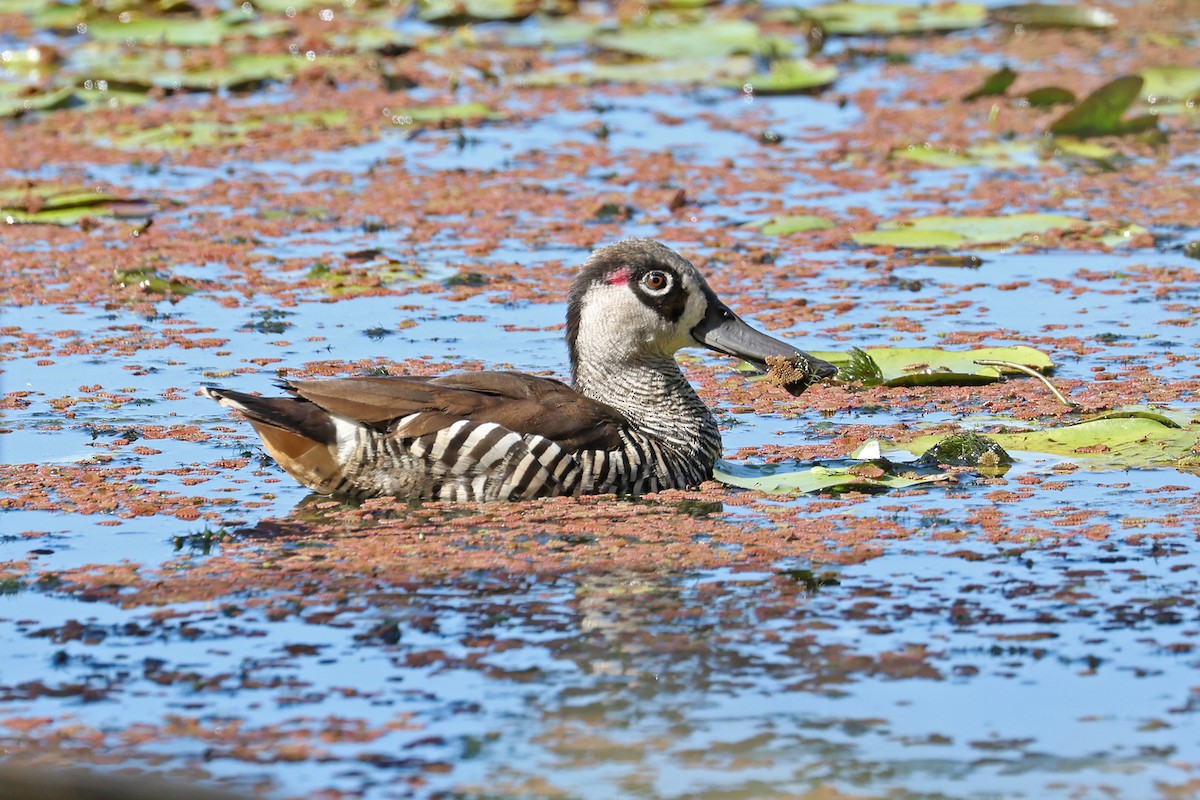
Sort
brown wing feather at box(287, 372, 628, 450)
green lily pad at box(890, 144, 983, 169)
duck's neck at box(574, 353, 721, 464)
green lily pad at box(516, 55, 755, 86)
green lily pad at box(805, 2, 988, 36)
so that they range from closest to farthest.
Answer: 1. brown wing feather at box(287, 372, 628, 450)
2. duck's neck at box(574, 353, 721, 464)
3. green lily pad at box(890, 144, 983, 169)
4. green lily pad at box(516, 55, 755, 86)
5. green lily pad at box(805, 2, 988, 36)

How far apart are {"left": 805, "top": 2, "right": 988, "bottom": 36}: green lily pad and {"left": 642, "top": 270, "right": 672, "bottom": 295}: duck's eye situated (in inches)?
410

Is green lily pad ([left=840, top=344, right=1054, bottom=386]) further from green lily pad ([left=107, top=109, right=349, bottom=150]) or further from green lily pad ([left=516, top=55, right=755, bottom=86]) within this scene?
green lily pad ([left=516, top=55, right=755, bottom=86])

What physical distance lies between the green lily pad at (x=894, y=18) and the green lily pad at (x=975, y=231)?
6606 mm

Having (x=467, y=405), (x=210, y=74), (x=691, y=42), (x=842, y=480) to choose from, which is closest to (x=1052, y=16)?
(x=691, y=42)

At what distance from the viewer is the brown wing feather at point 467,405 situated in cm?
725

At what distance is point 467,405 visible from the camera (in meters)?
7.29

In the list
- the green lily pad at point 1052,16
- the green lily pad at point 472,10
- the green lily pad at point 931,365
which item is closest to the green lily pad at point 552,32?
the green lily pad at point 472,10

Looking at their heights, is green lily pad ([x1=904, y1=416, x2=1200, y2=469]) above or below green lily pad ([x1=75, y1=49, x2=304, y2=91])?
below

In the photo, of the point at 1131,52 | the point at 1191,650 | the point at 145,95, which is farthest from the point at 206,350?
the point at 1131,52

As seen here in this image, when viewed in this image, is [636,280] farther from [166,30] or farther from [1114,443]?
[166,30]

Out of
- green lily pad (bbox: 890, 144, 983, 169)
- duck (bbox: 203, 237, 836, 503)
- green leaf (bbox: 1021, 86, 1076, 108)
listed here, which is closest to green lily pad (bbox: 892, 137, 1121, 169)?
green lily pad (bbox: 890, 144, 983, 169)

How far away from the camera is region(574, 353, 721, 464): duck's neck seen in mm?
7566

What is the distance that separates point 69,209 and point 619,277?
5.62m

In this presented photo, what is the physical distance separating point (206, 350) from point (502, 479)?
9.26ft
